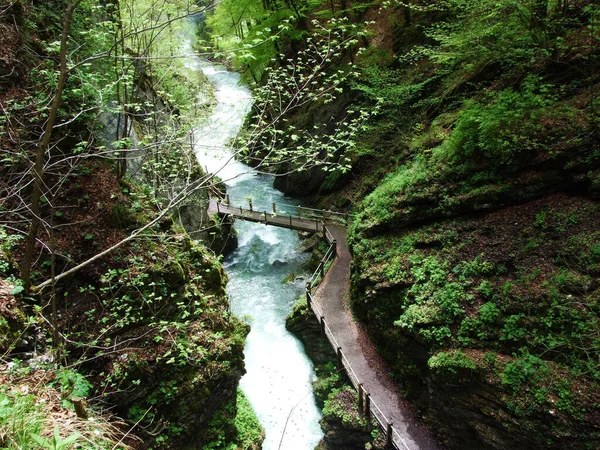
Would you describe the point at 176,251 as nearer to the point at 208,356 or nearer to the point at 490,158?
the point at 208,356

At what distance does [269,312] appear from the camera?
1416 centimetres

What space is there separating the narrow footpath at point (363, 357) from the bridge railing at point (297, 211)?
193cm

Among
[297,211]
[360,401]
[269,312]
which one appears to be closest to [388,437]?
[360,401]

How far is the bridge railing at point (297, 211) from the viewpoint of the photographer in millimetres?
15789

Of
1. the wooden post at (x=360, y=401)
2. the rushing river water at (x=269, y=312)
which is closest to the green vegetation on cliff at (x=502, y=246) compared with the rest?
the wooden post at (x=360, y=401)

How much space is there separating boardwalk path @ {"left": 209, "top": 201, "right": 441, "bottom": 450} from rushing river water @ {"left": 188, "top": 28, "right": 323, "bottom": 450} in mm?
2167

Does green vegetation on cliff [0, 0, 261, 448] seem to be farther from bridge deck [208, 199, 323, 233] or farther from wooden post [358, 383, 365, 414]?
bridge deck [208, 199, 323, 233]

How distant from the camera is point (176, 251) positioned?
7676mm

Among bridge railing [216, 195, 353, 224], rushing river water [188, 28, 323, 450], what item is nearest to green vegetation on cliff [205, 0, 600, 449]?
rushing river water [188, 28, 323, 450]

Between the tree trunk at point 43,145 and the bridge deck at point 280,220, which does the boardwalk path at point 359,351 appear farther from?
the tree trunk at point 43,145

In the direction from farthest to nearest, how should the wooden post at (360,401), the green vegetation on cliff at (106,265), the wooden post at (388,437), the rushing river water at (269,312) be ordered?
the rushing river water at (269,312) < the wooden post at (360,401) < the wooden post at (388,437) < the green vegetation on cliff at (106,265)

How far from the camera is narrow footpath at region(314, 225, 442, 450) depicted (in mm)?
8094

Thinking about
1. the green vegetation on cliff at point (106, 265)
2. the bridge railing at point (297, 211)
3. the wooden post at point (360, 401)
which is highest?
the green vegetation on cliff at point (106, 265)

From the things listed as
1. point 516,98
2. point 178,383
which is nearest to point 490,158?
point 516,98
